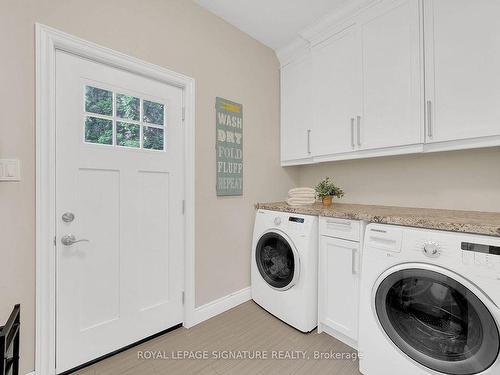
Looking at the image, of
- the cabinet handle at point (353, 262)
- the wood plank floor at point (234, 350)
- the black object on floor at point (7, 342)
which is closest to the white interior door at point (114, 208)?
the wood plank floor at point (234, 350)

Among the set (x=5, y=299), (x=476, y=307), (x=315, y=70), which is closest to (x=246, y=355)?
(x=476, y=307)

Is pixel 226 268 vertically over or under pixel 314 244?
under

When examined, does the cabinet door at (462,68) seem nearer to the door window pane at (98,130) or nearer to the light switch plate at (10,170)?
the door window pane at (98,130)

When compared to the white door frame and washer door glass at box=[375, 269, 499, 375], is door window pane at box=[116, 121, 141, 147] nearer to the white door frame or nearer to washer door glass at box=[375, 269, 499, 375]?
the white door frame

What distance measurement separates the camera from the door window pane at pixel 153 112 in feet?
5.83

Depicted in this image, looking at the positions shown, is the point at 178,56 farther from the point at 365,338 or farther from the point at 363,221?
the point at 365,338

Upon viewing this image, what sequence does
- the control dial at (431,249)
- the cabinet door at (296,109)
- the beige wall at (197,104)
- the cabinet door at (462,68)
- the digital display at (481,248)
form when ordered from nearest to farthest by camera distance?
the digital display at (481,248), the control dial at (431,249), the beige wall at (197,104), the cabinet door at (462,68), the cabinet door at (296,109)

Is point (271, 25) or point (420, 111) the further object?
point (271, 25)

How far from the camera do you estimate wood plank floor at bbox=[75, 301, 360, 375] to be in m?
1.50

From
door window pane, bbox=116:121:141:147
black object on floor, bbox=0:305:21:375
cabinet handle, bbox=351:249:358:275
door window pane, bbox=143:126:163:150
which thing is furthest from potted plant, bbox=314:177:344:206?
Result: black object on floor, bbox=0:305:21:375

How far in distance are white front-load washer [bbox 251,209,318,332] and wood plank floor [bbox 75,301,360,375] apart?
0.14 metres

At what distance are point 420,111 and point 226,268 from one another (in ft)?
6.38

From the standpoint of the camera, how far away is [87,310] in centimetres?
153

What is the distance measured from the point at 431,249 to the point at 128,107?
6.61 feet
